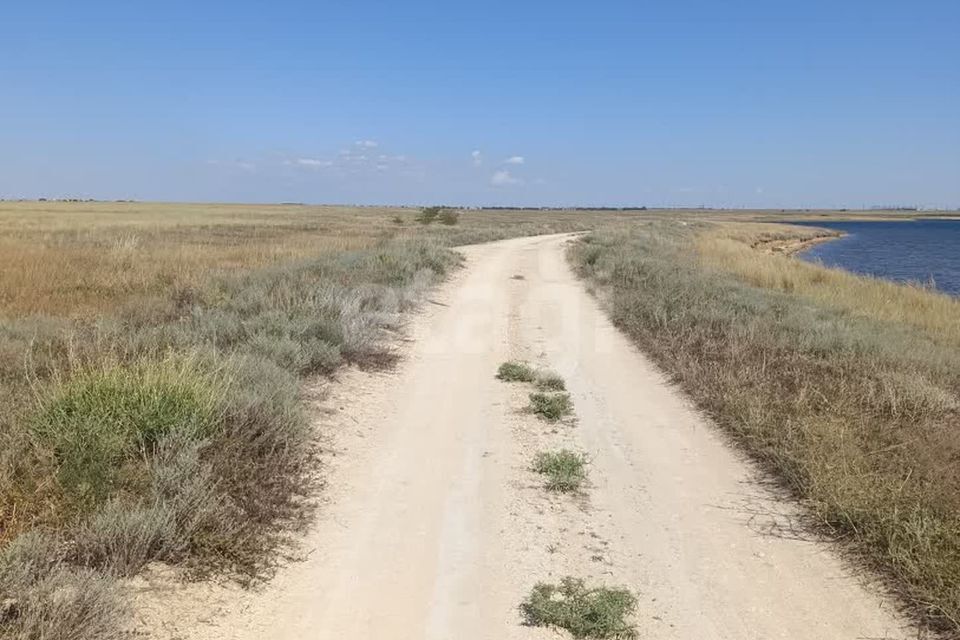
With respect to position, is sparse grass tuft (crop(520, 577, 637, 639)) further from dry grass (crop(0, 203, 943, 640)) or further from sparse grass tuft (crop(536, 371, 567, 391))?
sparse grass tuft (crop(536, 371, 567, 391))

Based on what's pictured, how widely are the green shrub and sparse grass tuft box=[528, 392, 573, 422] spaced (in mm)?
3651

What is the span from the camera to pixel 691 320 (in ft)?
41.8

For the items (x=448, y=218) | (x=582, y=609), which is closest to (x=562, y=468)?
(x=582, y=609)

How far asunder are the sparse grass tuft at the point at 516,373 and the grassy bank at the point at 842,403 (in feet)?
6.49

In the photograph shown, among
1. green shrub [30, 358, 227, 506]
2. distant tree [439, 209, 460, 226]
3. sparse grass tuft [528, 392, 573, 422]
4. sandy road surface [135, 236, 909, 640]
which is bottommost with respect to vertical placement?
sandy road surface [135, 236, 909, 640]

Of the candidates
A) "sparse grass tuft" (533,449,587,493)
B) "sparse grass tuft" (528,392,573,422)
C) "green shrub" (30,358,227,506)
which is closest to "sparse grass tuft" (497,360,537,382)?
"sparse grass tuft" (528,392,573,422)

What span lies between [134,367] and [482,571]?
138 inches

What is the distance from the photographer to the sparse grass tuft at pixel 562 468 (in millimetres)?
5895

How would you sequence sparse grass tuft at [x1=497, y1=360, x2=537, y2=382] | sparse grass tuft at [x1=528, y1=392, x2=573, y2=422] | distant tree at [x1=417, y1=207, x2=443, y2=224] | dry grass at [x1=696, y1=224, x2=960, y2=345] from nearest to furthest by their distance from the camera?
1. sparse grass tuft at [x1=528, y1=392, x2=573, y2=422]
2. sparse grass tuft at [x1=497, y1=360, x2=537, y2=382]
3. dry grass at [x1=696, y1=224, x2=960, y2=345]
4. distant tree at [x1=417, y1=207, x2=443, y2=224]

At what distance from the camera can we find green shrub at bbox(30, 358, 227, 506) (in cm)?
461

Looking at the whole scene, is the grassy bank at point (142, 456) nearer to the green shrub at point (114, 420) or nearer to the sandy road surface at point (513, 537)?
the green shrub at point (114, 420)

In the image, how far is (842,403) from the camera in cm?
738

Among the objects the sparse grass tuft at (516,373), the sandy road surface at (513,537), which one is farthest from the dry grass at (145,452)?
the sparse grass tuft at (516,373)

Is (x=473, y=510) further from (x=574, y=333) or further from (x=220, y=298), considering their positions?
(x=220, y=298)
